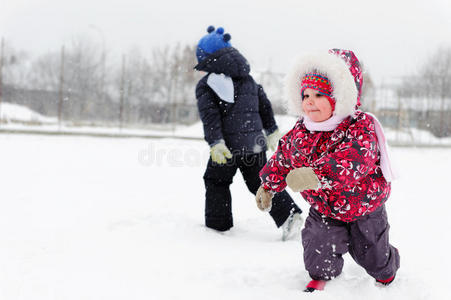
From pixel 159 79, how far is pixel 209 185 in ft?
49.4

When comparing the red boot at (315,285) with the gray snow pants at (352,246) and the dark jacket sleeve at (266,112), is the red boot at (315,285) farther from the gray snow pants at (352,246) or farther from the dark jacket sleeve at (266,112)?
the dark jacket sleeve at (266,112)

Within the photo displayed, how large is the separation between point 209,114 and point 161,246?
0.94 metres

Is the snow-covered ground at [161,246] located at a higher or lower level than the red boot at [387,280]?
lower

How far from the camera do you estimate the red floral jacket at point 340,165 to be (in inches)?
63.8

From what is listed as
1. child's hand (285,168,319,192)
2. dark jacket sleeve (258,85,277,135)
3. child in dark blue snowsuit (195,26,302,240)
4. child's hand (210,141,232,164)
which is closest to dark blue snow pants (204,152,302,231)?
child in dark blue snowsuit (195,26,302,240)

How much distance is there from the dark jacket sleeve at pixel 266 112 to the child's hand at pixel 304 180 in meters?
1.54

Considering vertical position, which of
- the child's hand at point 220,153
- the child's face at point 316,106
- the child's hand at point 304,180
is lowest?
the child's hand at point 220,153

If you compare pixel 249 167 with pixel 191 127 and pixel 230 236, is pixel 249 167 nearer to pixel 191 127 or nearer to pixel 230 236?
pixel 230 236

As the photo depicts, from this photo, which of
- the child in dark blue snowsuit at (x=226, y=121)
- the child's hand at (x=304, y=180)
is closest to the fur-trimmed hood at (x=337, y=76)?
the child's hand at (x=304, y=180)

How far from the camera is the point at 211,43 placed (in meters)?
2.91

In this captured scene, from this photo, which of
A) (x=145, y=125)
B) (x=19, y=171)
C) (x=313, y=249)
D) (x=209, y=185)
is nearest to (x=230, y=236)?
(x=209, y=185)

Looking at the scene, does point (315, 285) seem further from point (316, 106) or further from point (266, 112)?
point (266, 112)

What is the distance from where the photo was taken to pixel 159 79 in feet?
56.9

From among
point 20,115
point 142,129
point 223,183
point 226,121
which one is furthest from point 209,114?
point 20,115
